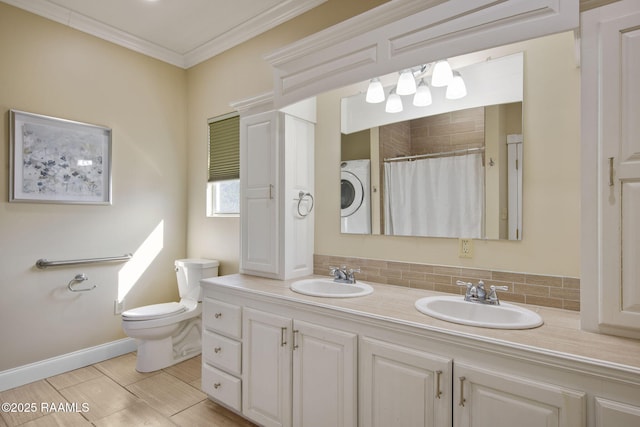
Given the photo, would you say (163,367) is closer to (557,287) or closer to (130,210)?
(130,210)

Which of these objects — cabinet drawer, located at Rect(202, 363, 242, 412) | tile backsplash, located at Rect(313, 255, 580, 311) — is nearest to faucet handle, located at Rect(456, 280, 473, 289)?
tile backsplash, located at Rect(313, 255, 580, 311)

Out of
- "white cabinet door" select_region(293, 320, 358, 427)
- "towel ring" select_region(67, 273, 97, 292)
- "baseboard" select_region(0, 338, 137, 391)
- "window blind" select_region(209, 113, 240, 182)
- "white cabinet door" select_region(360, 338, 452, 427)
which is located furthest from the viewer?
"window blind" select_region(209, 113, 240, 182)

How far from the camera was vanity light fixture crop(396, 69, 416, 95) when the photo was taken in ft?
6.59

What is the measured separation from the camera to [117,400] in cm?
229

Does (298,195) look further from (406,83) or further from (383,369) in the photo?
(383,369)

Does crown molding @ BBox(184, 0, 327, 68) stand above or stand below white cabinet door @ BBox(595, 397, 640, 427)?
above

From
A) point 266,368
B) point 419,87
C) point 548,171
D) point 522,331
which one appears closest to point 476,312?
point 522,331

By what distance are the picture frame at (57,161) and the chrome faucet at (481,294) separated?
9.59ft

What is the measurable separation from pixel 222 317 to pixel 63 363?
5.24ft

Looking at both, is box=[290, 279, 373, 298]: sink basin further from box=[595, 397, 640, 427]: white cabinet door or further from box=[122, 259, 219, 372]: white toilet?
box=[122, 259, 219, 372]: white toilet

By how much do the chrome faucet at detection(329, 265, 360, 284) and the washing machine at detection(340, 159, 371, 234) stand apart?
0.27m

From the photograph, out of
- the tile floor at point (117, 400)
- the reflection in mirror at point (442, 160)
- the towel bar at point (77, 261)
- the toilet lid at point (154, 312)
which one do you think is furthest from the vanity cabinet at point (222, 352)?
the towel bar at point (77, 261)

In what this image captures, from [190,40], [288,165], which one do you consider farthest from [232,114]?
[288,165]

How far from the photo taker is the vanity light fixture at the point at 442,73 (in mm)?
1893
